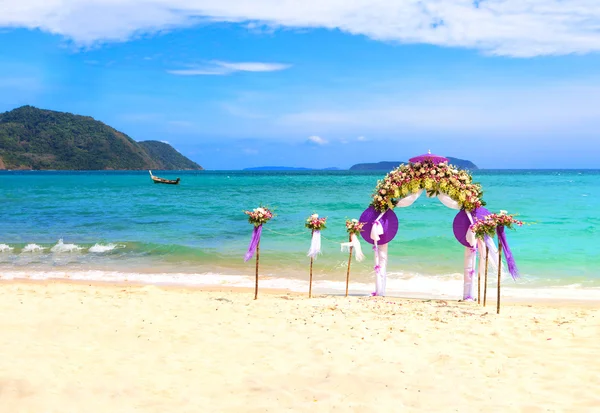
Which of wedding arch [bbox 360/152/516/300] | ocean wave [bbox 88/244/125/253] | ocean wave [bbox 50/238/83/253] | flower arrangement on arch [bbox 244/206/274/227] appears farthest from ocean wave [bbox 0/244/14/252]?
wedding arch [bbox 360/152/516/300]

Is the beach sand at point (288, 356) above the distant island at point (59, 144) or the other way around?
the other way around

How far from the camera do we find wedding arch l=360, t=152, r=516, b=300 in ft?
37.9

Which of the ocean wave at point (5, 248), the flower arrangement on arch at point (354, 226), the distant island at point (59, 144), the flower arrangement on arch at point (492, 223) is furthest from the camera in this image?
the distant island at point (59, 144)

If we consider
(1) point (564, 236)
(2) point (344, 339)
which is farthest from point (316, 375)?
(1) point (564, 236)

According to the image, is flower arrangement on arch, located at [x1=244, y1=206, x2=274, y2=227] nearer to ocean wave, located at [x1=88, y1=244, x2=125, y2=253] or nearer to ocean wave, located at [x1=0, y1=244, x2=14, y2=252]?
ocean wave, located at [x1=88, y1=244, x2=125, y2=253]

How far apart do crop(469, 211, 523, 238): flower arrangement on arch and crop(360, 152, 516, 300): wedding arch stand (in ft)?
1.57

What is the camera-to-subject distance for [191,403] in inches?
223

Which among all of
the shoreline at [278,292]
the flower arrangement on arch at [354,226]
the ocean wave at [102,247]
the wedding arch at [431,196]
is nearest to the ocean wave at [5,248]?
the ocean wave at [102,247]

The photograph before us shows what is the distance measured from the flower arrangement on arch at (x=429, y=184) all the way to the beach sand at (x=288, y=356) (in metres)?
2.44

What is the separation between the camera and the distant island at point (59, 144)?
137750 mm

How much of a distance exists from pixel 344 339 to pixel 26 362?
14.6 ft

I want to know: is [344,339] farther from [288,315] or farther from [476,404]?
[476,404]

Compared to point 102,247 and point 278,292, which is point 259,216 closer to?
point 278,292

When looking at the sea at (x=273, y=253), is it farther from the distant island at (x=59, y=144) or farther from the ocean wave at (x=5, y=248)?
the distant island at (x=59, y=144)
